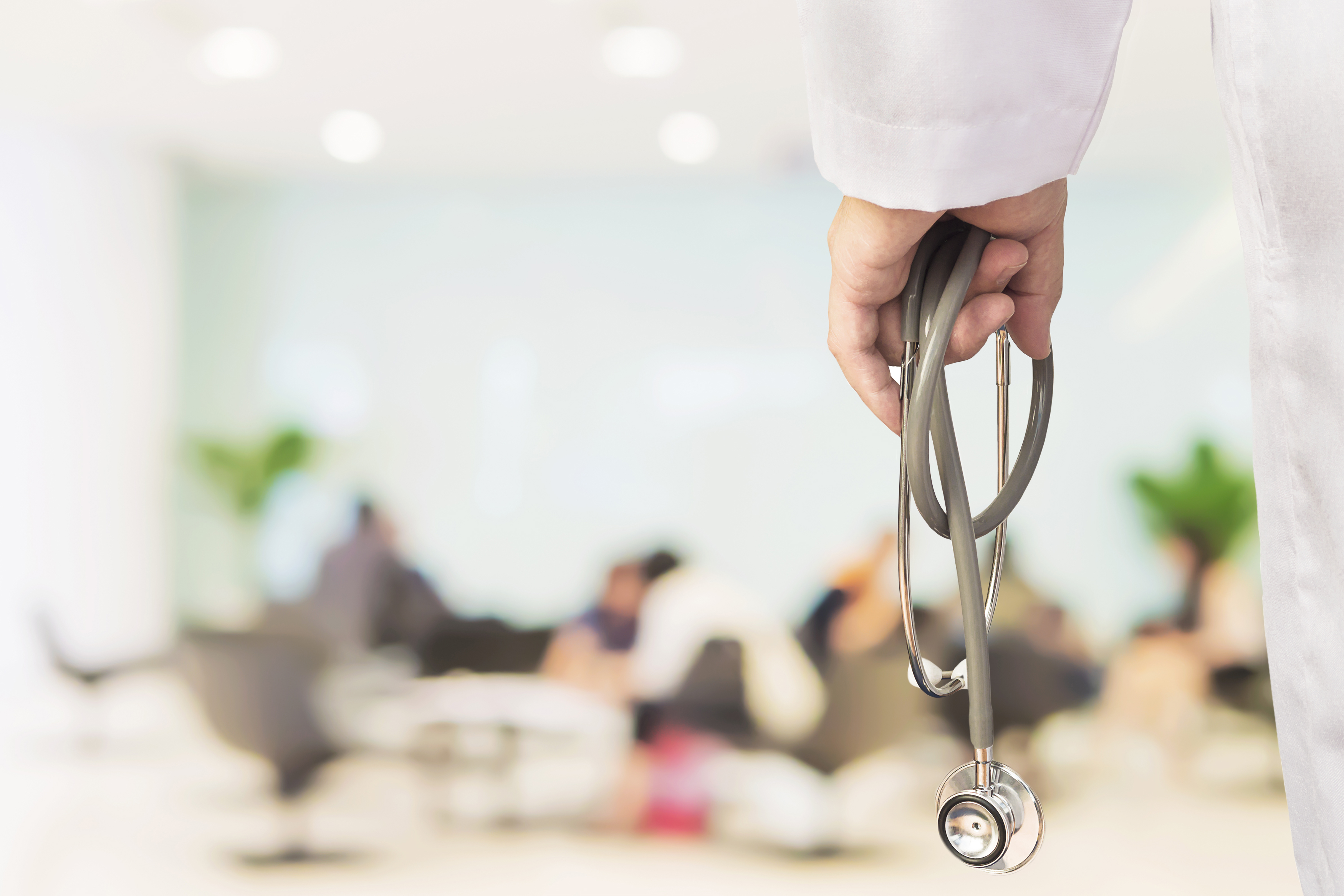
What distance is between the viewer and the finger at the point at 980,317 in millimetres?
615

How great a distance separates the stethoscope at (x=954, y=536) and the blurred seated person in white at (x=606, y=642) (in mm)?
3748

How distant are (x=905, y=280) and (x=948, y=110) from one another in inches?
4.5

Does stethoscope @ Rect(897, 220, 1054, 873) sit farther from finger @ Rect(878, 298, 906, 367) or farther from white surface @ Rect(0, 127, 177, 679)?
white surface @ Rect(0, 127, 177, 679)

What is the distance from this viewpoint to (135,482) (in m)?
6.46

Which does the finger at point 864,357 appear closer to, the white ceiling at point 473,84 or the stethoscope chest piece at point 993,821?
the stethoscope chest piece at point 993,821

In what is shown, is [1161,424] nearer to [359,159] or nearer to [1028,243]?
[359,159]

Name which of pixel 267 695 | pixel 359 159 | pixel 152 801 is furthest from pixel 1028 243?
pixel 359 159

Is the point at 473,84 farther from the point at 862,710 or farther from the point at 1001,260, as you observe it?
the point at 1001,260

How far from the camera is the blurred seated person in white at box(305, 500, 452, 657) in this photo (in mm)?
5504

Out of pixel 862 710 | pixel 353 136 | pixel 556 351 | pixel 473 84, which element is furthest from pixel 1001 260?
pixel 556 351

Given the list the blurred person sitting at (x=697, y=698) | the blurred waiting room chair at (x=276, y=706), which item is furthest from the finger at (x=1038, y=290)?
the blurred waiting room chair at (x=276, y=706)

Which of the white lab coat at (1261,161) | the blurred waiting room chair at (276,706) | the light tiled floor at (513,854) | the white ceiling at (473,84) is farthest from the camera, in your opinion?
the white ceiling at (473,84)

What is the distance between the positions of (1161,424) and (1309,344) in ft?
21.7

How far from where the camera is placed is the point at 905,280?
620 millimetres
